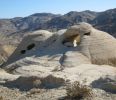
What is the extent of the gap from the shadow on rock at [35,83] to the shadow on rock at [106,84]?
→ 3.65 ft

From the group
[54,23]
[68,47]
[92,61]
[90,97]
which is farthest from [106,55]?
[54,23]

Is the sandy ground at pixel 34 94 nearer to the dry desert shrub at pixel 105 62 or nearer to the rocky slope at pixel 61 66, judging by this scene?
the rocky slope at pixel 61 66

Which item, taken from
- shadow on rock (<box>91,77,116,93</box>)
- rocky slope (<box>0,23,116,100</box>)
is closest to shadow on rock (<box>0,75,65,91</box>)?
rocky slope (<box>0,23,116,100</box>)

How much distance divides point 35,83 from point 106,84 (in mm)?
2553

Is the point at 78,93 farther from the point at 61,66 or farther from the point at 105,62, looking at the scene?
the point at 105,62

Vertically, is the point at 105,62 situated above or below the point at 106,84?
below

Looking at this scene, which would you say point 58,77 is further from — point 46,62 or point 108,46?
point 108,46

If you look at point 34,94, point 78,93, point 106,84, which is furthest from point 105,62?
point 78,93

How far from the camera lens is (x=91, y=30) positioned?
61.6 feet

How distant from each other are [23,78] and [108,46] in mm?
5670

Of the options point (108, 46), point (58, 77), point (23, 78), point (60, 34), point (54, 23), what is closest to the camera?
point (58, 77)

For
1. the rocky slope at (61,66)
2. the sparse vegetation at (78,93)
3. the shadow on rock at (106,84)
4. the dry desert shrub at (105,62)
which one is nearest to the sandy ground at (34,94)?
the rocky slope at (61,66)

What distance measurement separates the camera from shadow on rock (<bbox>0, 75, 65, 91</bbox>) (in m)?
12.7

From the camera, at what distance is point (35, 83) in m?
13.0
